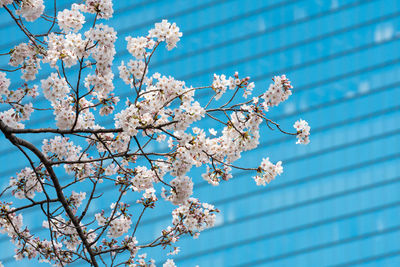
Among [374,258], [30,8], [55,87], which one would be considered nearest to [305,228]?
[374,258]

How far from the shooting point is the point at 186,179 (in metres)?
6.84

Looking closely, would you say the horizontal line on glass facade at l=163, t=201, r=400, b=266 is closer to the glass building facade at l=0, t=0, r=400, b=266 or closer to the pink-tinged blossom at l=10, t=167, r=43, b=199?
the glass building facade at l=0, t=0, r=400, b=266

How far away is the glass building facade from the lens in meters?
33.4

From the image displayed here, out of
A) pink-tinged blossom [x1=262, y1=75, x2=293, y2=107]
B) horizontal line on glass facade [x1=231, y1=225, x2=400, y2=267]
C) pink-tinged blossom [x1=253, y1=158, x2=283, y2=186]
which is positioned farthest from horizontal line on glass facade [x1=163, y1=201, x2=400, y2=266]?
pink-tinged blossom [x1=262, y1=75, x2=293, y2=107]

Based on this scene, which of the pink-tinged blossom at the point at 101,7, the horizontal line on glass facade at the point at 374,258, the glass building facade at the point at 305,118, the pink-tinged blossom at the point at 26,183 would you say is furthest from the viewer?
the glass building facade at the point at 305,118

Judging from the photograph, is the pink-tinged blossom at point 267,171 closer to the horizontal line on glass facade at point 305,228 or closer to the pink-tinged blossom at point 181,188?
the pink-tinged blossom at point 181,188

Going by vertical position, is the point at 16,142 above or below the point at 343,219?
below

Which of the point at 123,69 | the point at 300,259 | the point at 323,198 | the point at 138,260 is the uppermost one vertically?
the point at 323,198

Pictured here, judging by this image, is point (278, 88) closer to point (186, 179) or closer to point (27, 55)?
point (186, 179)

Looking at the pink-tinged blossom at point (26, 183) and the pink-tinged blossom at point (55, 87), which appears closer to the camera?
the pink-tinged blossom at point (55, 87)

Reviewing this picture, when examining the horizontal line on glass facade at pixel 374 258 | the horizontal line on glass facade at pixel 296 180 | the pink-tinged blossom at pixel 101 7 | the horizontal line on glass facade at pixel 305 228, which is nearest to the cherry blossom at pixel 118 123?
the pink-tinged blossom at pixel 101 7

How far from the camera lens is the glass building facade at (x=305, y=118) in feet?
109

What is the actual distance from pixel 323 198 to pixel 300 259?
366 cm

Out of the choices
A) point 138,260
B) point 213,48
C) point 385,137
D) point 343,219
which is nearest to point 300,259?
point 343,219
